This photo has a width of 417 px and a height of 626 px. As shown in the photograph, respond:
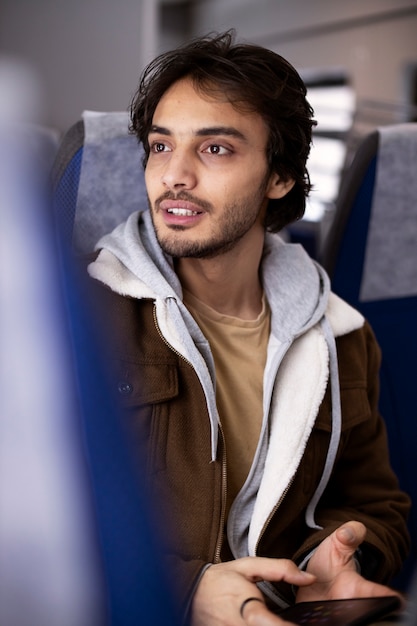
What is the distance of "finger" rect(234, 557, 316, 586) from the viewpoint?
1050 mm

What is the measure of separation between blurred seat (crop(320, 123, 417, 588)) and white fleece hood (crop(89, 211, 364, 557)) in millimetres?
296

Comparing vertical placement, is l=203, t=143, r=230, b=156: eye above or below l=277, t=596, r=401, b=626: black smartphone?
above

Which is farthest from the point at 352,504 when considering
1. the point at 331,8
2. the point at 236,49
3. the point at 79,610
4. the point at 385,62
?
the point at 331,8

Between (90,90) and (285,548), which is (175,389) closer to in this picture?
(285,548)

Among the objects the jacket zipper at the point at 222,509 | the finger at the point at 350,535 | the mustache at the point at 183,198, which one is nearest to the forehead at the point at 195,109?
the mustache at the point at 183,198

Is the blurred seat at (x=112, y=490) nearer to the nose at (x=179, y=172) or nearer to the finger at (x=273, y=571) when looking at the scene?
the finger at (x=273, y=571)

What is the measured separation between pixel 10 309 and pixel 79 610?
214 mm

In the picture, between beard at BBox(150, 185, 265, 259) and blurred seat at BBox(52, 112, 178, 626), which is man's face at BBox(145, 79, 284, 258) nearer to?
beard at BBox(150, 185, 265, 259)

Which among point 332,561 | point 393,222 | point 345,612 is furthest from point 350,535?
point 393,222

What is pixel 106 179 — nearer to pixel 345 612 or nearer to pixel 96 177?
pixel 96 177

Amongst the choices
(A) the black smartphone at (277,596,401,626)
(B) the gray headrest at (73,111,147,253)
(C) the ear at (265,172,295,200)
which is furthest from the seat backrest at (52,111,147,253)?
(A) the black smartphone at (277,596,401,626)

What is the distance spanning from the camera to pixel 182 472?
1206 mm

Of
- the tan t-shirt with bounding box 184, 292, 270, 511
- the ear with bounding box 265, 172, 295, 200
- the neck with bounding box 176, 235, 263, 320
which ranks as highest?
the ear with bounding box 265, 172, 295, 200

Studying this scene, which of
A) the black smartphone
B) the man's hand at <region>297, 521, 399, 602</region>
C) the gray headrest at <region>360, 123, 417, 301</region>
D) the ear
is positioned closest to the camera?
the black smartphone
